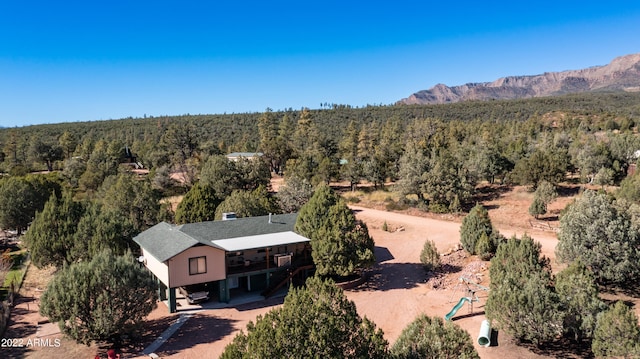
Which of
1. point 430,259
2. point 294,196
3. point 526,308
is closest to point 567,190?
point 430,259

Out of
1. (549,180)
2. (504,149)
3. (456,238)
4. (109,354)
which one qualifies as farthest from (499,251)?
(504,149)

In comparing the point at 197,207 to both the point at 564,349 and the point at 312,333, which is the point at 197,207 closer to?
the point at 312,333

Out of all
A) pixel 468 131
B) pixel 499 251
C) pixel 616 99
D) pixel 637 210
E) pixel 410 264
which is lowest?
pixel 410 264

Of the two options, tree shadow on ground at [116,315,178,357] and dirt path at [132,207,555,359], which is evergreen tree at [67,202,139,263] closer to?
tree shadow on ground at [116,315,178,357]

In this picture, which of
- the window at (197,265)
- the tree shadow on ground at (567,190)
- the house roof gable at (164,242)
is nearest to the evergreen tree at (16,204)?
the house roof gable at (164,242)

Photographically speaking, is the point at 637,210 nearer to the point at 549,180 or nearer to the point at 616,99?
the point at 549,180

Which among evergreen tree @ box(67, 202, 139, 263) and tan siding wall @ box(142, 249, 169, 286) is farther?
evergreen tree @ box(67, 202, 139, 263)

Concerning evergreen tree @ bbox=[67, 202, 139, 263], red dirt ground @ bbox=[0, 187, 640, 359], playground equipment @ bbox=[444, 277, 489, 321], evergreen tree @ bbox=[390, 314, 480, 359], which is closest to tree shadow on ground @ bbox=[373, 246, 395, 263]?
red dirt ground @ bbox=[0, 187, 640, 359]

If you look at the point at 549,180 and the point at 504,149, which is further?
the point at 504,149

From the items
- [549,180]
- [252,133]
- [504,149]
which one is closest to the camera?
[549,180]
